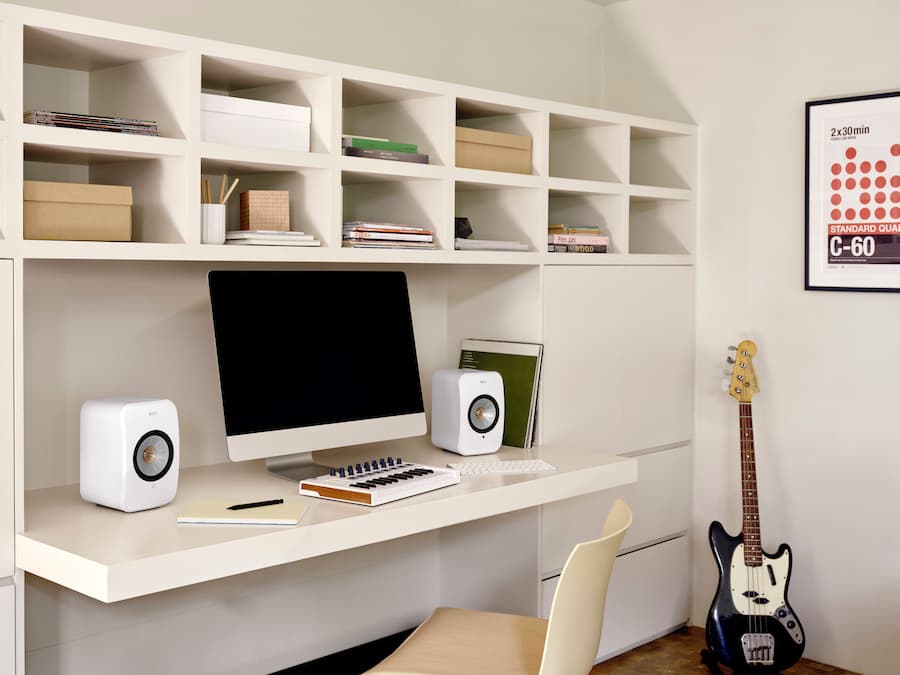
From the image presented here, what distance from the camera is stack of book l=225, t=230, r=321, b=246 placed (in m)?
2.55

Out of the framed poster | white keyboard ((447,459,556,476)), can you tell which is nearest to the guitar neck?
the framed poster

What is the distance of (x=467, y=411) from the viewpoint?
3.07 metres

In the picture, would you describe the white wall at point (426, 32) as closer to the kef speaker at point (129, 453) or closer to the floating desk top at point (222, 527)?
the kef speaker at point (129, 453)

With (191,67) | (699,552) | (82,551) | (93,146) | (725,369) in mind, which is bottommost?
(699,552)

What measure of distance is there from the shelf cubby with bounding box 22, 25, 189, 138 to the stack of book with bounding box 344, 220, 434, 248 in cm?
57

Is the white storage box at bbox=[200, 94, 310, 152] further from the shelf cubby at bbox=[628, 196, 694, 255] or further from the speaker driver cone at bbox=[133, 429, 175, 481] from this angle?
the shelf cubby at bbox=[628, 196, 694, 255]

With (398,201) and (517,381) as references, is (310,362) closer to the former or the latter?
(398,201)

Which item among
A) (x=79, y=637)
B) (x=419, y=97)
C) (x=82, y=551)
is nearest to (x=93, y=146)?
(x=82, y=551)

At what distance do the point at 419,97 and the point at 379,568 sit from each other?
60.4 inches

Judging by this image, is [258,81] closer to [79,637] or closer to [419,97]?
[419,97]

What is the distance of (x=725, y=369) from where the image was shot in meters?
3.74

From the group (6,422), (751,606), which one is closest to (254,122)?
(6,422)

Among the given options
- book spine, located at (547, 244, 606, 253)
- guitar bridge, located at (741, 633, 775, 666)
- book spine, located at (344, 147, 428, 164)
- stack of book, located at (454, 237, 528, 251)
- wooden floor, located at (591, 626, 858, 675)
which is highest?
book spine, located at (344, 147, 428, 164)

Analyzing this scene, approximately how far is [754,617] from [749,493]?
40cm
